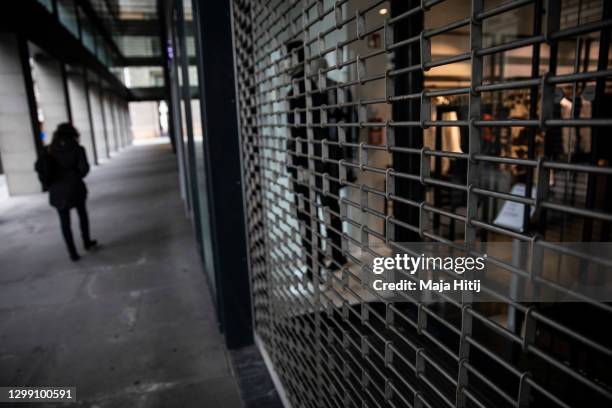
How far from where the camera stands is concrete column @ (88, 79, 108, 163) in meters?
22.2

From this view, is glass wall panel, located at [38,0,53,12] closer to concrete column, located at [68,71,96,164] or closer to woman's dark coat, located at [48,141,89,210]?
concrete column, located at [68,71,96,164]

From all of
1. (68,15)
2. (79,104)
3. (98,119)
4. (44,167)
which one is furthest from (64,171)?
(98,119)

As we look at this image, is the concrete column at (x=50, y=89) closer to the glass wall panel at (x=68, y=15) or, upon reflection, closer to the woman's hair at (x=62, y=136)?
the glass wall panel at (x=68, y=15)

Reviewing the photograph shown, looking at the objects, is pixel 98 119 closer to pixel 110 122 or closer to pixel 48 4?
pixel 110 122

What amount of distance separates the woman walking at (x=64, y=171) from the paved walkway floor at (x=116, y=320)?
749 mm

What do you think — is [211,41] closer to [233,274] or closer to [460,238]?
[233,274]

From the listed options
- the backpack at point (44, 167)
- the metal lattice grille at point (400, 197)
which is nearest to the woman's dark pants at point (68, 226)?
the backpack at point (44, 167)

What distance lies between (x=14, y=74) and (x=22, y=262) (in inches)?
309

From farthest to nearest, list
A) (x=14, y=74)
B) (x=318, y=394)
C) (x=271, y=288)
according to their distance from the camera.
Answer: (x=14, y=74), (x=271, y=288), (x=318, y=394)

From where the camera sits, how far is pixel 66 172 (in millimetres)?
5500

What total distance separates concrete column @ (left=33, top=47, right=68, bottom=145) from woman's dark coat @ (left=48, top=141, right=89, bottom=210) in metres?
11.4

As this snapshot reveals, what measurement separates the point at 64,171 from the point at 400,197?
220 inches

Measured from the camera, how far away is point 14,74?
11117 mm

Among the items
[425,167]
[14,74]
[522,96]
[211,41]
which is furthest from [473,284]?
[14,74]
